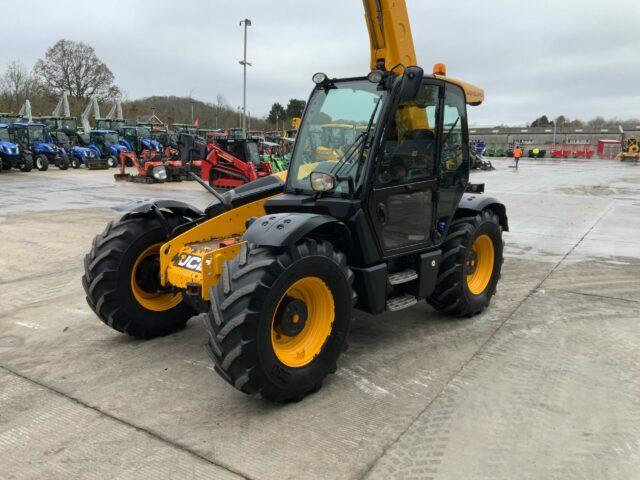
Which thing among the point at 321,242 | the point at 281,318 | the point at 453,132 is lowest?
the point at 281,318

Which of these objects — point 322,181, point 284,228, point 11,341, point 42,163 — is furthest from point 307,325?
point 42,163

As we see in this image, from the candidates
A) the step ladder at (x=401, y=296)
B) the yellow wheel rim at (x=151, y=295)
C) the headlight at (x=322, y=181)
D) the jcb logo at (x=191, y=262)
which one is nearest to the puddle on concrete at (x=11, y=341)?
the yellow wheel rim at (x=151, y=295)

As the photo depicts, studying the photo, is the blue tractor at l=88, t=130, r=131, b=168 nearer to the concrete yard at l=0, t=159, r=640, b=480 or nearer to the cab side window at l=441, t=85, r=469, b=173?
the concrete yard at l=0, t=159, r=640, b=480

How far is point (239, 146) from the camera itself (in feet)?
60.6

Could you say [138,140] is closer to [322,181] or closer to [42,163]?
[42,163]

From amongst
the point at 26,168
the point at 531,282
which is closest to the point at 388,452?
the point at 531,282

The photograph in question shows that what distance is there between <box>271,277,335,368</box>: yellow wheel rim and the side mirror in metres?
1.46

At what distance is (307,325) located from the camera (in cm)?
360

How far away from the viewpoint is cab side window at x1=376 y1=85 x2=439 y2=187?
13.1ft

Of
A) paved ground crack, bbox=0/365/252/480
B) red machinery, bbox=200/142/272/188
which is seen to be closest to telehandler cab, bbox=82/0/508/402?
paved ground crack, bbox=0/365/252/480

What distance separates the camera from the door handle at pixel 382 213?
3951 mm

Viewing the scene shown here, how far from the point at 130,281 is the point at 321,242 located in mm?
1786

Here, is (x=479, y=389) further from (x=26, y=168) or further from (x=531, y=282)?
(x=26, y=168)

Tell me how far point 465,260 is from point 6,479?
3.84 metres
